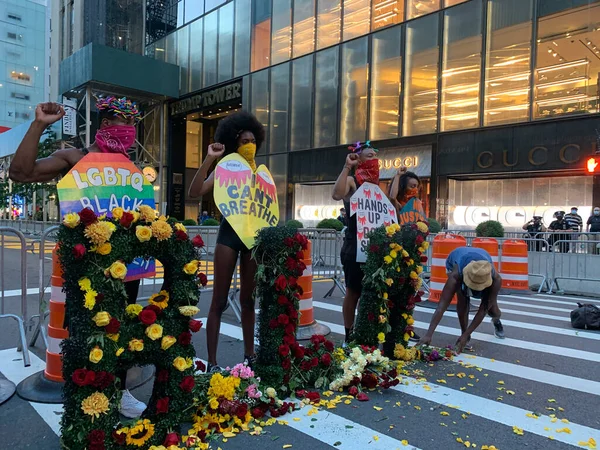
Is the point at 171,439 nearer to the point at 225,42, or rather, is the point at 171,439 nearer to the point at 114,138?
the point at 114,138

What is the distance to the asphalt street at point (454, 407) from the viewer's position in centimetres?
305

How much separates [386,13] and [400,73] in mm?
2927

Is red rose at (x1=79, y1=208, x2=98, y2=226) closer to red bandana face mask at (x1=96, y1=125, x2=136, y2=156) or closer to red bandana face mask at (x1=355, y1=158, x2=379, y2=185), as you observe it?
red bandana face mask at (x1=96, y1=125, x2=136, y2=156)

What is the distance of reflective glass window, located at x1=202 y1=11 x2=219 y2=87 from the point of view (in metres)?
28.7

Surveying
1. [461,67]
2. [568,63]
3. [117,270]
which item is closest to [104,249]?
[117,270]

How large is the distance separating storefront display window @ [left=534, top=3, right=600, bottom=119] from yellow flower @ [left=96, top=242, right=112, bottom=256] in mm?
17152

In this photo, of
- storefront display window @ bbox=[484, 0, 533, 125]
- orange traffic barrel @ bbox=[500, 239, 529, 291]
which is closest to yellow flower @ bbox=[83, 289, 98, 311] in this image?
orange traffic barrel @ bbox=[500, 239, 529, 291]

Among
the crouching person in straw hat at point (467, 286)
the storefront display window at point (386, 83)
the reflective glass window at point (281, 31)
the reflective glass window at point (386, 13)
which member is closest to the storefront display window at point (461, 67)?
the storefront display window at point (386, 83)

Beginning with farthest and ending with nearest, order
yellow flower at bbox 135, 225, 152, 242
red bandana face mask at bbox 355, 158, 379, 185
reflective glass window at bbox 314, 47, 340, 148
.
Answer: reflective glass window at bbox 314, 47, 340, 148
red bandana face mask at bbox 355, 158, 379, 185
yellow flower at bbox 135, 225, 152, 242

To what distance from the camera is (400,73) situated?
20.0 m

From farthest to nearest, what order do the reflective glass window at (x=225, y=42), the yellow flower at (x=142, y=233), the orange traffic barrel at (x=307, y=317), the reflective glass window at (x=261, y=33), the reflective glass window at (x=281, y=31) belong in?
1. the reflective glass window at (x=225, y=42)
2. the reflective glass window at (x=261, y=33)
3. the reflective glass window at (x=281, y=31)
4. the orange traffic barrel at (x=307, y=317)
5. the yellow flower at (x=142, y=233)

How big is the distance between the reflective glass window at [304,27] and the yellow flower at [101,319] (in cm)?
2290

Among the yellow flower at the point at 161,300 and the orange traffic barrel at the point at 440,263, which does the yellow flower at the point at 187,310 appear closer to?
the yellow flower at the point at 161,300

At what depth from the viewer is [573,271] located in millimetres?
10859
